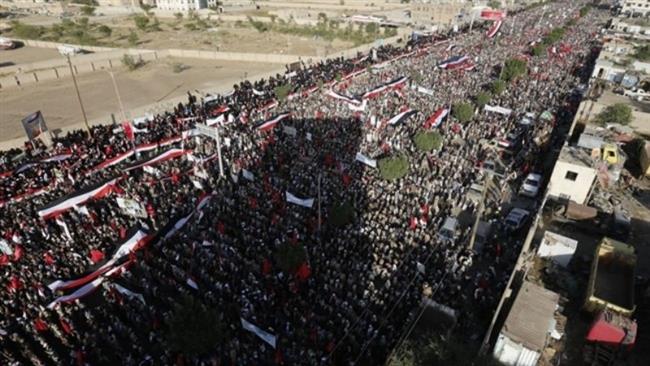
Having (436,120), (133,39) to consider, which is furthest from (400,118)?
(133,39)

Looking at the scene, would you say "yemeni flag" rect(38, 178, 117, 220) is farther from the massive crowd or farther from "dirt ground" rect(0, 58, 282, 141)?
"dirt ground" rect(0, 58, 282, 141)

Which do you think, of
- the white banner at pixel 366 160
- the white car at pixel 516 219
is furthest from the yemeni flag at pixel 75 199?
the white car at pixel 516 219

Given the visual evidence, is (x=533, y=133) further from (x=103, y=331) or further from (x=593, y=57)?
(x=593, y=57)

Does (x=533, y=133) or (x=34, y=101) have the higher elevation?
(x=533, y=133)

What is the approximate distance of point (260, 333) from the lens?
10.5 m

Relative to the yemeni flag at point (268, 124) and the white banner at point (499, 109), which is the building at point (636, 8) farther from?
the yemeni flag at point (268, 124)

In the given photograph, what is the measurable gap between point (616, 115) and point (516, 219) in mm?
15017

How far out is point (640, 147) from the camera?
21547 millimetres

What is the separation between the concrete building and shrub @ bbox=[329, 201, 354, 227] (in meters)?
9.39

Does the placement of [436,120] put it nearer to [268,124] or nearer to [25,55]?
[268,124]

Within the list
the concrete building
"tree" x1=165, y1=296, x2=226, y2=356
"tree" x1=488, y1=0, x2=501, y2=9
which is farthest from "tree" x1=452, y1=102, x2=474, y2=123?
"tree" x1=488, y1=0, x2=501, y2=9

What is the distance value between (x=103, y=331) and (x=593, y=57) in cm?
5235

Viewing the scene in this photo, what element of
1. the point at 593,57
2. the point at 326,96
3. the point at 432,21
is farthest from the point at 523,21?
the point at 326,96

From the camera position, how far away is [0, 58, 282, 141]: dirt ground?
3120cm
